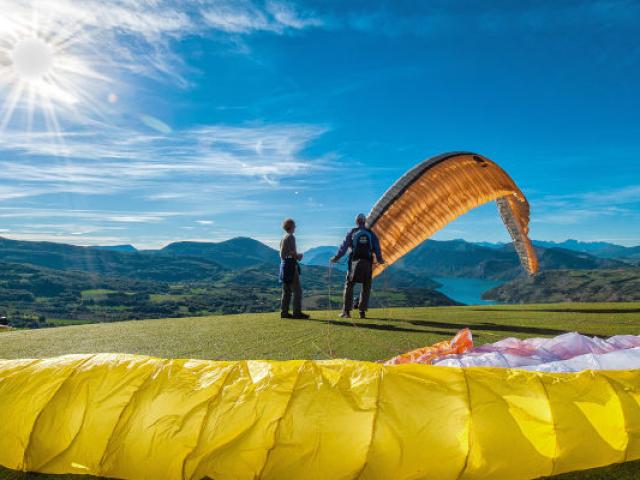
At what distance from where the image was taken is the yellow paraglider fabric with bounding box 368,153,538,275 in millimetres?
9820

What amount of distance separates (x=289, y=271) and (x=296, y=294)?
2.03ft

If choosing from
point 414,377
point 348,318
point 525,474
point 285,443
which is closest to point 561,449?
point 525,474

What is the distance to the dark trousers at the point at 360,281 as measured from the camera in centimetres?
980

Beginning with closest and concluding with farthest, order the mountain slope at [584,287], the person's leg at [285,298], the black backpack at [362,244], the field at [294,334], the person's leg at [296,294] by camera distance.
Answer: the field at [294,334] < the black backpack at [362,244] < the person's leg at [285,298] < the person's leg at [296,294] < the mountain slope at [584,287]

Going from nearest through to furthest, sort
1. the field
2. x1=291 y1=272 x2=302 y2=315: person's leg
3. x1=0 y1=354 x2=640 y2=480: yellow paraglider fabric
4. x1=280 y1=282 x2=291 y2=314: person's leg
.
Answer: x1=0 y1=354 x2=640 y2=480: yellow paraglider fabric → the field → x1=280 y1=282 x2=291 y2=314: person's leg → x1=291 y1=272 x2=302 y2=315: person's leg

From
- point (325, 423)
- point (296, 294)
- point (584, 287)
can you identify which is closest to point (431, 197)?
point (296, 294)

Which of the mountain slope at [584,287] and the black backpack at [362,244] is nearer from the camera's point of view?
the black backpack at [362,244]

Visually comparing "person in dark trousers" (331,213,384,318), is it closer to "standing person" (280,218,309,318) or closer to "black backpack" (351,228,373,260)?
"black backpack" (351,228,373,260)

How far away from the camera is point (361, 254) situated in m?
9.81

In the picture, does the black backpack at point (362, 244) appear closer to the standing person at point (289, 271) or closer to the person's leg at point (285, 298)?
the standing person at point (289, 271)

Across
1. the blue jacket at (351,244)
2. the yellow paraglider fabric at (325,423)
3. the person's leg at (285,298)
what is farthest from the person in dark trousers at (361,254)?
the yellow paraglider fabric at (325,423)

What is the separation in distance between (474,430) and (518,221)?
11930mm

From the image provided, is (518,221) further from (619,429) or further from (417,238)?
(619,429)

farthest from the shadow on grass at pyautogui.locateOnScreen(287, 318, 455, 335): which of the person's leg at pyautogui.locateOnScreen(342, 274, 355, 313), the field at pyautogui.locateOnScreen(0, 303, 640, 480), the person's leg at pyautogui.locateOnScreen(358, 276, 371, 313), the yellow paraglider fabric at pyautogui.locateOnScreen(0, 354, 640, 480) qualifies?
the yellow paraglider fabric at pyautogui.locateOnScreen(0, 354, 640, 480)
